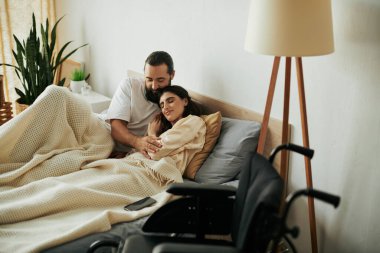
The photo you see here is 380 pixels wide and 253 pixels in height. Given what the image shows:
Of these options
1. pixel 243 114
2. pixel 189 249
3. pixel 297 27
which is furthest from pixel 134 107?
pixel 189 249

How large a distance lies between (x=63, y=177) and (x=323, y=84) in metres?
1.34

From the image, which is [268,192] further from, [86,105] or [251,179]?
[86,105]

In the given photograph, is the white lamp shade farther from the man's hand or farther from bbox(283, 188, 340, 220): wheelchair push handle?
the man's hand

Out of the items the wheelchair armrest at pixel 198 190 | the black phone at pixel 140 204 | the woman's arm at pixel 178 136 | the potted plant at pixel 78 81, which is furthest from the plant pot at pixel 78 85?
the wheelchair armrest at pixel 198 190

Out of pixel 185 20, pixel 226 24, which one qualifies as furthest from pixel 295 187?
pixel 185 20

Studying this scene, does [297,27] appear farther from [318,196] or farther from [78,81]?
[78,81]

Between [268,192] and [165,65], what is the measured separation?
147cm

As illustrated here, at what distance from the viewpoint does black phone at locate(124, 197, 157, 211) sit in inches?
73.8

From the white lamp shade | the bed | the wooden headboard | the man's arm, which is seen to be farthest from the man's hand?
the white lamp shade

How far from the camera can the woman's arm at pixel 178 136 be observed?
2189 mm

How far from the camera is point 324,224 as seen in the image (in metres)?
2.02

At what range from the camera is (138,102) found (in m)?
2.60

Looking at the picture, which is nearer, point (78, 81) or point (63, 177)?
point (63, 177)

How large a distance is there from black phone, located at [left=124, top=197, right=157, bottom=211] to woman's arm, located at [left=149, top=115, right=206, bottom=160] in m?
0.32
